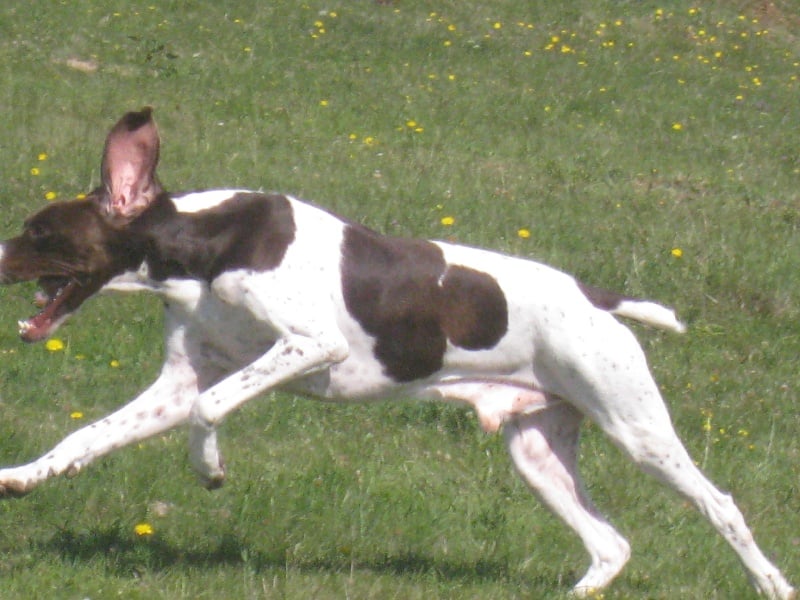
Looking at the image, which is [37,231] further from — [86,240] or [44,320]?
[44,320]

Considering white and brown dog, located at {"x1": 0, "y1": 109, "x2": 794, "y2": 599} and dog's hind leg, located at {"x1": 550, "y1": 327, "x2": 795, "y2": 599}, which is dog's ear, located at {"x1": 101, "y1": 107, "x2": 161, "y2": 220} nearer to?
white and brown dog, located at {"x1": 0, "y1": 109, "x2": 794, "y2": 599}

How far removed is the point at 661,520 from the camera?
699 centimetres

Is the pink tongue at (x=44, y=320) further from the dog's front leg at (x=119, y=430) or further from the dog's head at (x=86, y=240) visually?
the dog's front leg at (x=119, y=430)

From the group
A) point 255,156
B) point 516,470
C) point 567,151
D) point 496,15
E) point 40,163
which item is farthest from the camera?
point 496,15

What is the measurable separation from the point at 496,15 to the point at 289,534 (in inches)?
471

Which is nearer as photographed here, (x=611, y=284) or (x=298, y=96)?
(x=611, y=284)

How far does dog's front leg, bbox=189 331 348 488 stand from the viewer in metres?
5.41

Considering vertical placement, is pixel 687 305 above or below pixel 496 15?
above

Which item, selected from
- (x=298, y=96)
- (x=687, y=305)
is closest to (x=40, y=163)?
(x=298, y=96)

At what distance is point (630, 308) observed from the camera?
19.9 ft

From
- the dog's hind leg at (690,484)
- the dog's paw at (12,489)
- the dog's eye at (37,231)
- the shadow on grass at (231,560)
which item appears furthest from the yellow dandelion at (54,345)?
the dog's hind leg at (690,484)

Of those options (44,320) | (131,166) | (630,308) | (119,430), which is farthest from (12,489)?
(630,308)

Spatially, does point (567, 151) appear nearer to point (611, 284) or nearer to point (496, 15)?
point (611, 284)

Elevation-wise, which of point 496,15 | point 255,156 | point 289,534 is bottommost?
point 496,15
